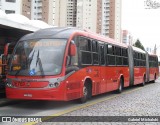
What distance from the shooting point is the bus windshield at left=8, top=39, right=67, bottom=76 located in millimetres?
11523

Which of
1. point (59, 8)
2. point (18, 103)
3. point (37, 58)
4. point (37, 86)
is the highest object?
point (59, 8)

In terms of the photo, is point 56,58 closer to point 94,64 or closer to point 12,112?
point 12,112

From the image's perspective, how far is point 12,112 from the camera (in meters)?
10.8

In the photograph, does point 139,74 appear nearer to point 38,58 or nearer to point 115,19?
point 38,58

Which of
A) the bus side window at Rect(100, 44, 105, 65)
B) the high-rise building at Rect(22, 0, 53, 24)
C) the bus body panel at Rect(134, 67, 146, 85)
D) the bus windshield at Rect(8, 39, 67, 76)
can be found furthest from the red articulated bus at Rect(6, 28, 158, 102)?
the high-rise building at Rect(22, 0, 53, 24)

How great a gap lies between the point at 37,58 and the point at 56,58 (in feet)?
2.02

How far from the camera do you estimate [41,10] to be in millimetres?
120312

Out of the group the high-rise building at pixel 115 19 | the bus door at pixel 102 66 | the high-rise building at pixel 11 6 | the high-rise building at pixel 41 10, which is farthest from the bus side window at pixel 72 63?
the high-rise building at pixel 115 19

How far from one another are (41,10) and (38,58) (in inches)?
4350

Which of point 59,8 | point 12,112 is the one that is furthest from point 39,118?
point 59,8

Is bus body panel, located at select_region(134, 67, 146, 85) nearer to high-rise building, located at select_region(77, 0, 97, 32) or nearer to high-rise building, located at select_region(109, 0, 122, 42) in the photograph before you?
high-rise building, located at select_region(77, 0, 97, 32)

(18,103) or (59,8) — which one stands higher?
(59,8)

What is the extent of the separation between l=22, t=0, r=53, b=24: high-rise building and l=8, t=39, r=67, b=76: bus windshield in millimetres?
102753

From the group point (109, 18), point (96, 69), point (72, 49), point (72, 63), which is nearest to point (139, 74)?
point (96, 69)
